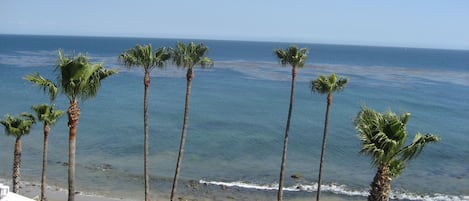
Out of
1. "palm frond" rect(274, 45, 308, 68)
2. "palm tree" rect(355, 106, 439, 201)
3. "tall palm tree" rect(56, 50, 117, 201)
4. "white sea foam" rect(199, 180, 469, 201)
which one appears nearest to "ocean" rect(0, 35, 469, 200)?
"white sea foam" rect(199, 180, 469, 201)

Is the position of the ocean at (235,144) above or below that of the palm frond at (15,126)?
below

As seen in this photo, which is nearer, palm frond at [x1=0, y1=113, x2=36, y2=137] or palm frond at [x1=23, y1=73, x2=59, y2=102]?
palm frond at [x1=23, y1=73, x2=59, y2=102]

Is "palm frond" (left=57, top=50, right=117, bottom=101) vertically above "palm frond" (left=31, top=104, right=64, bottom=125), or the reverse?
"palm frond" (left=57, top=50, right=117, bottom=101)

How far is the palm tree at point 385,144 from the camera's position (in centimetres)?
1766

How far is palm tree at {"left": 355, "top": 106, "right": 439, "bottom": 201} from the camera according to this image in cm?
1766

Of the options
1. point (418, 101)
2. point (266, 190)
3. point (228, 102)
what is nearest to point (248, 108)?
point (228, 102)

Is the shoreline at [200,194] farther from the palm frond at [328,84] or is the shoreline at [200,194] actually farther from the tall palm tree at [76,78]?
the tall palm tree at [76,78]

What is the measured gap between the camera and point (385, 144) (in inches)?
692

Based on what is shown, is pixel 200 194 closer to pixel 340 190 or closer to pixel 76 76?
pixel 340 190

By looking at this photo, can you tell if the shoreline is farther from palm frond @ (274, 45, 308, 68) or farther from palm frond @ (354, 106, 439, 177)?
palm frond @ (354, 106, 439, 177)

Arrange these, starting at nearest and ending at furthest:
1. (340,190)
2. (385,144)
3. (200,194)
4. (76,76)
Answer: (385,144), (76,76), (200,194), (340,190)

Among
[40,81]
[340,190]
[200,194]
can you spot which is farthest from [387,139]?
[340,190]

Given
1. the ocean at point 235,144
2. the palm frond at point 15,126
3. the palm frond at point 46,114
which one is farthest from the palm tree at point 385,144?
the palm frond at point 15,126

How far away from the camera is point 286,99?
9250 centimetres
